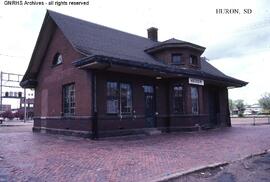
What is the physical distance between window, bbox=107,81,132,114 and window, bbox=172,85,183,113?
142 inches

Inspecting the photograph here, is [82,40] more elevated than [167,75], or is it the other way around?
[82,40]

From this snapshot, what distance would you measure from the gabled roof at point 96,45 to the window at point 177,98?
1464mm

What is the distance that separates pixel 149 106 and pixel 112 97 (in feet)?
10.1

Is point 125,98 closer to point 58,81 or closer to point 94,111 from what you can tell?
point 94,111

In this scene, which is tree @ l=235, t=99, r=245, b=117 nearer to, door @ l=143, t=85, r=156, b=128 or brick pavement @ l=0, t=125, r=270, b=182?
door @ l=143, t=85, r=156, b=128

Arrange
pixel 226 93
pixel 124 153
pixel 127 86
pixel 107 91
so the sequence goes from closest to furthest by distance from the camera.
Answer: pixel 124 153 → pixel 107 91 → pixel 127 86 → pixel 226 93

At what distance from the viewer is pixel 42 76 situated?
811 inches

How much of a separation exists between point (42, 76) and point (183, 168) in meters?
15.7

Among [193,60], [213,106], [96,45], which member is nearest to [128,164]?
[96,45]

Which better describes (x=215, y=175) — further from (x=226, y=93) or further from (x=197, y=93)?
(x=226, y=93)

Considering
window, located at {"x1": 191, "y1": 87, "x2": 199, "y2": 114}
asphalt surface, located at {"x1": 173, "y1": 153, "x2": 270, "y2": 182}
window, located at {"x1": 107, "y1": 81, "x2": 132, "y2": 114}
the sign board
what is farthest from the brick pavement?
window, located at {"x1": 191, "y1": 87, "x2": 199, "y2": 114}

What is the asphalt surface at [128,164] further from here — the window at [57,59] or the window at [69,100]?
the window at [57,59]

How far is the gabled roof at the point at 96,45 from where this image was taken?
15.2m

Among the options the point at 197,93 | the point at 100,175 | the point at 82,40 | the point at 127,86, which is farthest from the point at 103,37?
the point at 100,175
